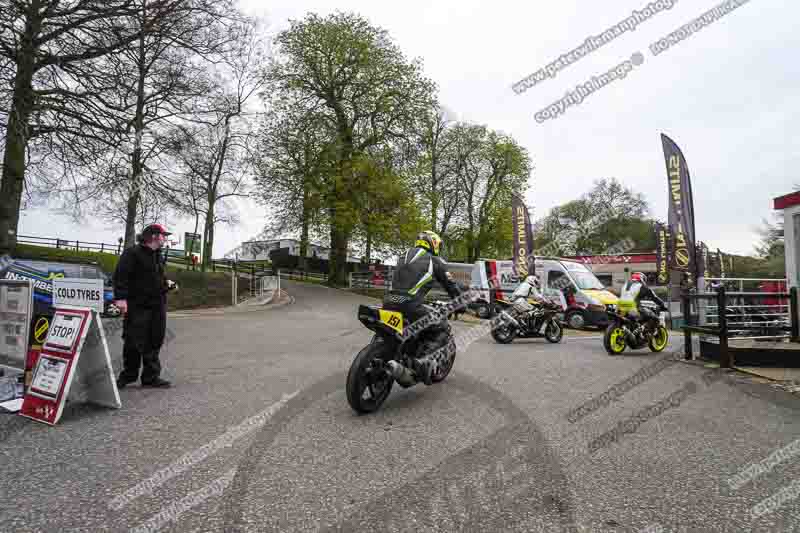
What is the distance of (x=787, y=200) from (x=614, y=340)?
416cm

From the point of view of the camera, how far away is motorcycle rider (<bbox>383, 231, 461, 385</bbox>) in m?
4.82

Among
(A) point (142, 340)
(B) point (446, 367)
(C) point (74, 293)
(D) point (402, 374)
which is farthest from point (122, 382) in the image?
(B) point (446, 367)

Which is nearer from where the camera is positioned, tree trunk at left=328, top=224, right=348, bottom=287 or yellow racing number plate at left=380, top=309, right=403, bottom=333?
yellow racing number plate at left=380, top=309, right=403, bottom=333

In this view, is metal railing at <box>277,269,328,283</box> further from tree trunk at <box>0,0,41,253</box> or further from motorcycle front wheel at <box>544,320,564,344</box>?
motorcycle front wheel at <box>544,320,564,344</box>

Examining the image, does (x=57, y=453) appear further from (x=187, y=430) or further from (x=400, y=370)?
(x=400, y=370)

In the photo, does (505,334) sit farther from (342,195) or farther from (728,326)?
(342,195)

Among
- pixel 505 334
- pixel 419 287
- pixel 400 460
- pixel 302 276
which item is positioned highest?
pixel 302 276

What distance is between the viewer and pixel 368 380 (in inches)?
173

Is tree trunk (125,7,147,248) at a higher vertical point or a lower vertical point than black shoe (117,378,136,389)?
higher

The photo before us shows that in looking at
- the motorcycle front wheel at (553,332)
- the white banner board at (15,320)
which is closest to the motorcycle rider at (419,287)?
the white banner board at (15,320)

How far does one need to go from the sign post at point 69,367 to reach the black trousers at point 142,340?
0.66 meters

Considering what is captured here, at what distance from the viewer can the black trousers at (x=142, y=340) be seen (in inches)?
206

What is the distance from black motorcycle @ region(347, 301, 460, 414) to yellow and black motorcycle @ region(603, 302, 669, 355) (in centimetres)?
Result: 508

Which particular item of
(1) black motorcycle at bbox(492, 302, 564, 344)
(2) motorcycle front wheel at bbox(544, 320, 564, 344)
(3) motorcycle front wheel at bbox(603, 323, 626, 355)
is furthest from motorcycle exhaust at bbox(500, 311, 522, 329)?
(3) motorcycle front wheel at bbox(603, 323, 626, 355)
